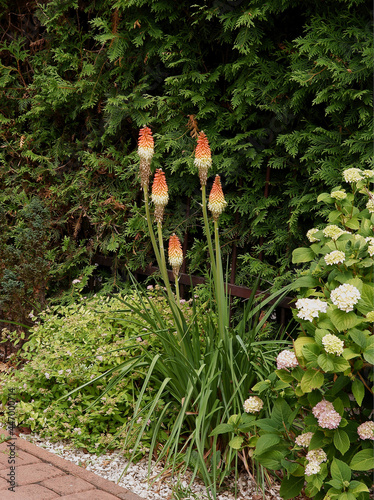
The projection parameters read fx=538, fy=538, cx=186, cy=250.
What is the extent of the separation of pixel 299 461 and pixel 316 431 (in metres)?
0.19

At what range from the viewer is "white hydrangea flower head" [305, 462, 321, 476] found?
81.1 inches

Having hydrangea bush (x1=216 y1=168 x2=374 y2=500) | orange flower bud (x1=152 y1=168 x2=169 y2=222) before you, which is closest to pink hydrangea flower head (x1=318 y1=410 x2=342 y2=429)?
hydrangea bush (x1=216 y1=168 x2=374 y2=500)

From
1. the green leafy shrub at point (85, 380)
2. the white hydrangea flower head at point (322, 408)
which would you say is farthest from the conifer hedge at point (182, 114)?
the white hydrangea flower head at point (322, 408)

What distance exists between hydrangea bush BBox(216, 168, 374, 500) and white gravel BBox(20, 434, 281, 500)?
27 centimetres

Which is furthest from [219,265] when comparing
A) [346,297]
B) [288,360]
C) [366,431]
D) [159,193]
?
[366,431]

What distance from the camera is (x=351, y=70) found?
9.13 ft

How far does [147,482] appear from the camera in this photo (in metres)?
2.66

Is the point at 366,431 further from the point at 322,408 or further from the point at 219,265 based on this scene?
the point at 219,265

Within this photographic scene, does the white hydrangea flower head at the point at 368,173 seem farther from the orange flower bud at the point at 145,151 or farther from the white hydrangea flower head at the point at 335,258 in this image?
the orange flower bud at the point at 145,151

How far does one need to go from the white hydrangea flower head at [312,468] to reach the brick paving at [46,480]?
34.8 inches

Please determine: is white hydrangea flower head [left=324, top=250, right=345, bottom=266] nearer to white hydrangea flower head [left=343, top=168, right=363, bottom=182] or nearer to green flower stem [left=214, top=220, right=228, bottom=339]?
white hydrangea flower head [left=343, top=168, right=363, bottom=182]

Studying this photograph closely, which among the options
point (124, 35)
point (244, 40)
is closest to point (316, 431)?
point (244, 40)

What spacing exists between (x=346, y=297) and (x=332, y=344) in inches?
7.1

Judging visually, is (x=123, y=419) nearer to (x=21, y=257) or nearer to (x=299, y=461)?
(x=299, y=461)
